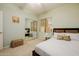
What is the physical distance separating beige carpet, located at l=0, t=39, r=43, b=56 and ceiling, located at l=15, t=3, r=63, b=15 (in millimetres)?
738

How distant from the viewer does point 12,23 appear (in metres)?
2.33

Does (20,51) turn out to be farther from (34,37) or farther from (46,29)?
(46,29)

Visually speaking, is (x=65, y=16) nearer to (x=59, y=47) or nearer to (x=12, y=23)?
(x=59, y=47)

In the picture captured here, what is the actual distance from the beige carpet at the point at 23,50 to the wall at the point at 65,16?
653 mm

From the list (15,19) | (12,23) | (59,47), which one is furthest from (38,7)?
(59,47)

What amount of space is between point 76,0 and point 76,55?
47.5 inches

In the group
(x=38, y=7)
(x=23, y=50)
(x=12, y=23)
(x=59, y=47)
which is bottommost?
(x=23, y=50)

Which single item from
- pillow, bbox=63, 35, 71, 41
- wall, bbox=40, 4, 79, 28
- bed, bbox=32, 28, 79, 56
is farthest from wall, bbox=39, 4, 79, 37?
pillow, bbox=63, 35, 71, 41

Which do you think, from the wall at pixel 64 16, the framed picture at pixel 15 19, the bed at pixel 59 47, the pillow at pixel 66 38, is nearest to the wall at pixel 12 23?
the framed picture at pixel 15 19

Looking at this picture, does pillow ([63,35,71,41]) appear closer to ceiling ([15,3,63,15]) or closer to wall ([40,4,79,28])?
wall ([40,4,79,28])

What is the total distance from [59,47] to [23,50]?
864 millimetres

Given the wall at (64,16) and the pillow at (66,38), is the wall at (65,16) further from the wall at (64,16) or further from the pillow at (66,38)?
the pillow at (66,38)

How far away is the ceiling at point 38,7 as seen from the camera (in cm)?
224

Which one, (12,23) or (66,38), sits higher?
(12,23)
